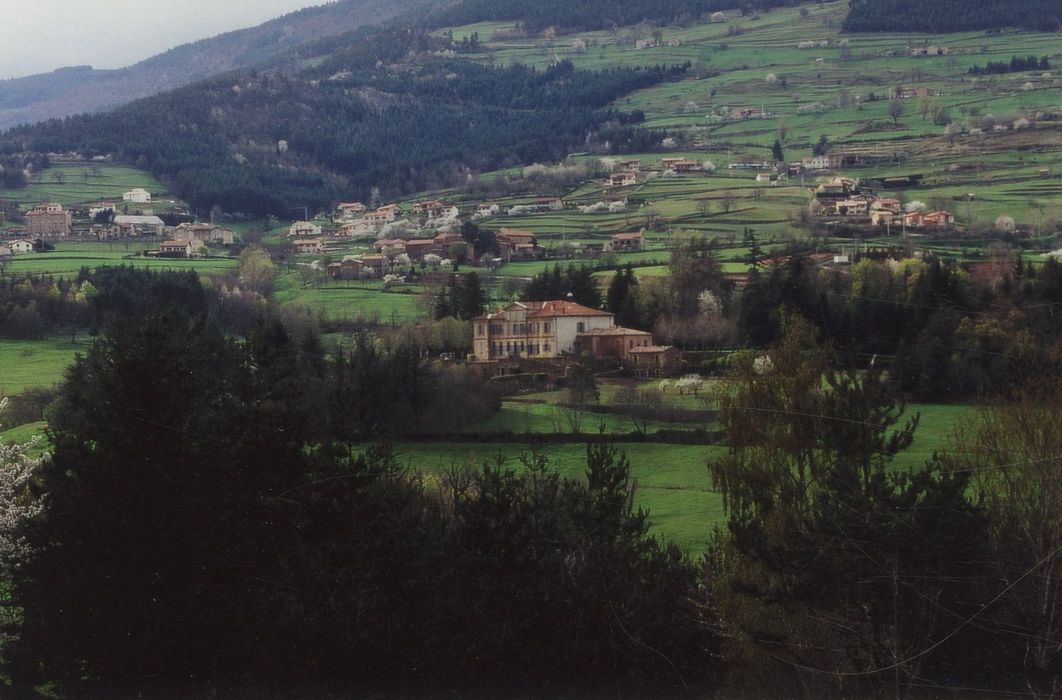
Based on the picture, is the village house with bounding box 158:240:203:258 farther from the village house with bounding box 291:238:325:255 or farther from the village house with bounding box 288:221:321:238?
the village house with bounding box 288:221:321:238

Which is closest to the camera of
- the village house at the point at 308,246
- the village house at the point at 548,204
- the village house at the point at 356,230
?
the village house at the point at 308,246

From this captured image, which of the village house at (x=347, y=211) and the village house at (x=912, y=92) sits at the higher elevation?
the village house at (x=912, y=92)

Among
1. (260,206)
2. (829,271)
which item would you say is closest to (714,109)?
(260,206)

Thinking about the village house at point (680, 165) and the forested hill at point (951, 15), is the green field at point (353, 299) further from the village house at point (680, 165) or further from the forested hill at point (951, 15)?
the forested hill at point (951, 15)

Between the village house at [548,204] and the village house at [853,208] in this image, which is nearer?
the village house at [853,208]

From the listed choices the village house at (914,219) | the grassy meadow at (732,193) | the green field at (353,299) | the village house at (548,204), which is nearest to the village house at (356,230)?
the grassy meadow at (732,193)

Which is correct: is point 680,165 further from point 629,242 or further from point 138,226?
point 138,226

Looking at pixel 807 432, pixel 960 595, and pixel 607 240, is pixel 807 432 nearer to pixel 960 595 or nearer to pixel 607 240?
pixel 960 595

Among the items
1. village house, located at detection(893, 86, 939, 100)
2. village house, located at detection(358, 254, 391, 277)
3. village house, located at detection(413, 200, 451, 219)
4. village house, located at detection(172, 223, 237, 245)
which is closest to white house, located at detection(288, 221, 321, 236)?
village house, located at detection(172, 223, 237, 245)
